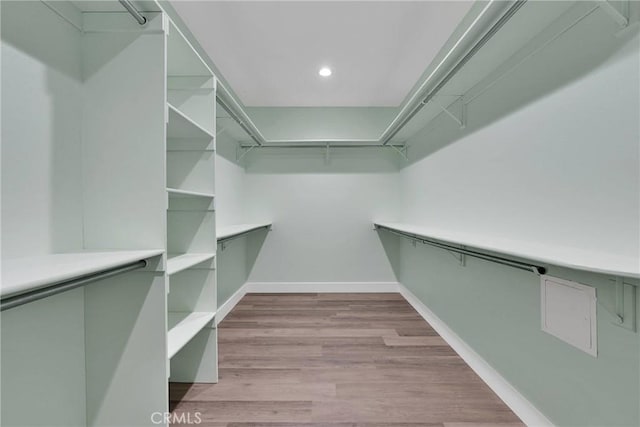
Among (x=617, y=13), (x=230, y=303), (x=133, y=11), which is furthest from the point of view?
(x=230, y=303)

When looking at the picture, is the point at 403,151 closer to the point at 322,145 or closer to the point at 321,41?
the point at 322,145

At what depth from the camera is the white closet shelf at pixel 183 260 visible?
1295 mm

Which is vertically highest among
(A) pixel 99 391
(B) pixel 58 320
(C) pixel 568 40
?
(C) pixel 568 40

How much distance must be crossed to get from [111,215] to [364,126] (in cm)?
296

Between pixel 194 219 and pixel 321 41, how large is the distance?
1600mm

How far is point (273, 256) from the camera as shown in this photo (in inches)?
141

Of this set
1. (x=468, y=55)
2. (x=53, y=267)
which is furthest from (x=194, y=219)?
(x=468, y=55)

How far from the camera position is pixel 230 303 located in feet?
9.71

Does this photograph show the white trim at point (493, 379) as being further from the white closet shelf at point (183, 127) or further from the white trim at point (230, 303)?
the white closet shelf at point (183, 127)

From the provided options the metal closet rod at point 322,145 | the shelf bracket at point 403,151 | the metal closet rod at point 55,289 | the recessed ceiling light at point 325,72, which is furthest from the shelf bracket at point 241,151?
the metal closet rod at point 55,289

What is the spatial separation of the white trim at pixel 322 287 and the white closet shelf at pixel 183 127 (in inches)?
92.4

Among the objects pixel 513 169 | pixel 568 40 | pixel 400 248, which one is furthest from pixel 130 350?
pixel 400 248

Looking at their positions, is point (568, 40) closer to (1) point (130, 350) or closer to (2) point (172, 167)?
(2) point (172, 167)

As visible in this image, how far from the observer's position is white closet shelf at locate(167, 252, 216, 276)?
1.29 m
